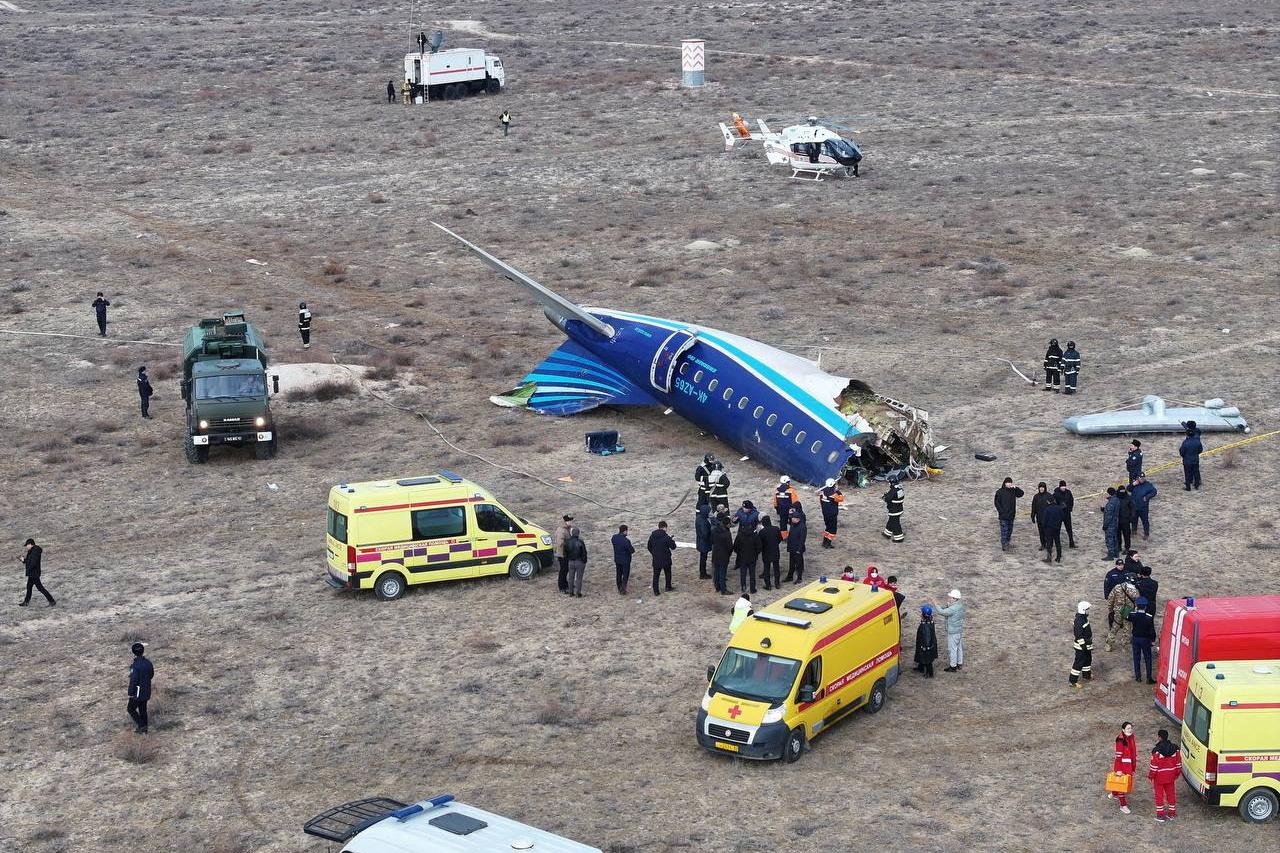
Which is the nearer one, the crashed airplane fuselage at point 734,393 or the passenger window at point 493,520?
the passenger window at point 493,520

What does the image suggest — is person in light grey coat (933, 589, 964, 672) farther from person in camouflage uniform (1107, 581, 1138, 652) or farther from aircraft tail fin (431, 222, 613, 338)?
aircraft tail fin (431, 222, 613, 338)

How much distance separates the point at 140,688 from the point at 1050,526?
15.7m

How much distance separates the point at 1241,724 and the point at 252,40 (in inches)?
3511

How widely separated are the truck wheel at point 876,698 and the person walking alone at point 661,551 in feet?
16.7

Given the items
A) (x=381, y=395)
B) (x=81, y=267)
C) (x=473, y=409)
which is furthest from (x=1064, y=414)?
(x=81, y=267)

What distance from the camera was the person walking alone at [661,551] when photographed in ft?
92.4

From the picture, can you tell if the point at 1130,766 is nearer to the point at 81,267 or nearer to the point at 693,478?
the point at 693,478

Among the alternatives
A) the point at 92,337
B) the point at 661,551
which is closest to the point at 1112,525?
the point at 661,551

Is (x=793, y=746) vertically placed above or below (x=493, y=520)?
below

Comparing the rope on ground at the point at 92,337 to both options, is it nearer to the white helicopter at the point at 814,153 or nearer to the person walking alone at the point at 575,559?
the person walking alone at the point at 575,559

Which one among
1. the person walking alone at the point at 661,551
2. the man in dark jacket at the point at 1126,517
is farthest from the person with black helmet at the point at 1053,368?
the person walking alone at the point at 661,551

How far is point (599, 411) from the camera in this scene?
130ft

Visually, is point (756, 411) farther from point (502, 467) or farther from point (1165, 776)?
point (1165, 776)

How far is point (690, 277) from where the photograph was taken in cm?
5212
